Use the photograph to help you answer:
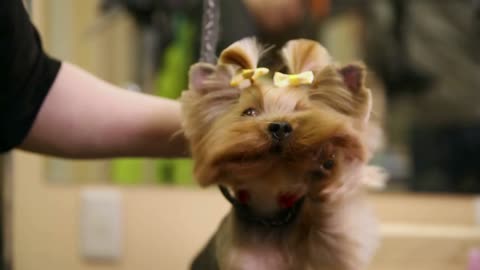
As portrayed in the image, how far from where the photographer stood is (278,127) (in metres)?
0.58

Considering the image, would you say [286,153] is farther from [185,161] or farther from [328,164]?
[185,161]

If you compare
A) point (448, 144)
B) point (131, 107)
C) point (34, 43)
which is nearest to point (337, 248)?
point (131, 107)

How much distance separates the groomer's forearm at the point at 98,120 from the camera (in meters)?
0.83

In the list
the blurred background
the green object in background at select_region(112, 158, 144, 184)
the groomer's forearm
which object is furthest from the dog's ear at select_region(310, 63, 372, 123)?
the green object in background at select_region(112, 158, 144, 184)

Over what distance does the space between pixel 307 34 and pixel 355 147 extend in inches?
31.7

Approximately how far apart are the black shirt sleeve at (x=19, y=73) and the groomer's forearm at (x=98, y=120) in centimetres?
2

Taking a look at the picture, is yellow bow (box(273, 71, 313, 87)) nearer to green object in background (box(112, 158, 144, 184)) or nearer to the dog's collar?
the dog's collar

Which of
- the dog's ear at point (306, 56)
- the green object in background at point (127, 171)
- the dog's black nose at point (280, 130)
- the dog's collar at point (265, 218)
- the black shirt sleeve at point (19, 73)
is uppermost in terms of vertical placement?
the dog's ear at point (306, 56)

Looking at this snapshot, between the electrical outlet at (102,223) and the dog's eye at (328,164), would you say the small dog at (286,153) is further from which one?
the electrical outlet at (102,223)

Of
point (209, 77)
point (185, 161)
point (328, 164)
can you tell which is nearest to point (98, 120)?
point (209, 77)

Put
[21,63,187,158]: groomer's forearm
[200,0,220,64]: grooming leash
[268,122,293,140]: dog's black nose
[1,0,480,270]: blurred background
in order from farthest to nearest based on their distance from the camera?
[1,0,480,270]: blurred background
[21,63,187,158]: groomer's forearm
[200,0,220,64]: grooming leash
[268,122,293,140]: dog's black nose

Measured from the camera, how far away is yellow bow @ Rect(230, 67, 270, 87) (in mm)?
627

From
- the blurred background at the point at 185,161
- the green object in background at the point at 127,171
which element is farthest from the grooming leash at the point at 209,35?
the green object in background at the point at 127,171

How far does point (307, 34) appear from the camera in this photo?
4.55 ft
